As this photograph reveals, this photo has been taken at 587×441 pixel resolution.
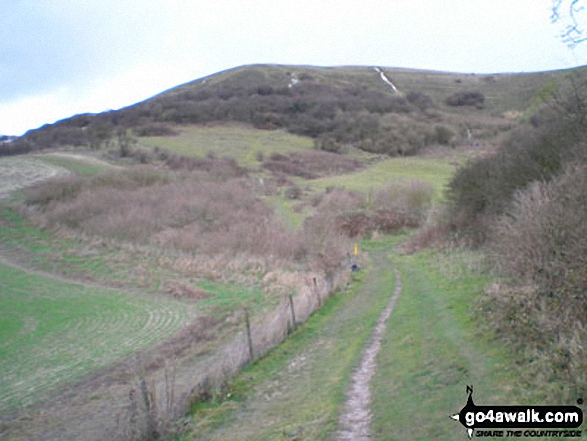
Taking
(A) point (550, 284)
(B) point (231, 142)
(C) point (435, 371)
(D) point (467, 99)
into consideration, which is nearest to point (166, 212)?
(C) point (435, 371)

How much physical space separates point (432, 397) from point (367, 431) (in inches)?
51.6

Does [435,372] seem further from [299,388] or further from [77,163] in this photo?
[77,163]

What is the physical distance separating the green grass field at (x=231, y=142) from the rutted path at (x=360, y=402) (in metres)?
68.8

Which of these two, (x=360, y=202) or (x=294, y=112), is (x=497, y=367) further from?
(x=294, y=112)

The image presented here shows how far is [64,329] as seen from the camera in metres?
23.4

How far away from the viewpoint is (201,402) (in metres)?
12.0

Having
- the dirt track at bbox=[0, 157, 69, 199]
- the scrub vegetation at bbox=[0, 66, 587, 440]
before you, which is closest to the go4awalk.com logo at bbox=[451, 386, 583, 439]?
the scrub vegetation at bbox=[0, 66, 587, 440]

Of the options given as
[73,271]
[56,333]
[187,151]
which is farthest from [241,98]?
[56,333]

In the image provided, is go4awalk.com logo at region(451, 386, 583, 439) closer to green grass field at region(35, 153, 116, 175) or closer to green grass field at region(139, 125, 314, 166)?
green grass field at region(35, 153, 116, 175)

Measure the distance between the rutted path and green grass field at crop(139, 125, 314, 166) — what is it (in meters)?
68.8

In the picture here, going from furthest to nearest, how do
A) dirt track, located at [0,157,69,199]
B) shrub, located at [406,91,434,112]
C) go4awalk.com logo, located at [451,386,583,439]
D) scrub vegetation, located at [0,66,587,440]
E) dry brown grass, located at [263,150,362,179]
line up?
shrub, located at [406,91,434,112], dry brown grass, located at [263,150,362,179], dirt track, located at [0,157,69,199], scrub vegetation, located at [0,66,587,440], go4awalk.com logo, located at [451,386,583,439]

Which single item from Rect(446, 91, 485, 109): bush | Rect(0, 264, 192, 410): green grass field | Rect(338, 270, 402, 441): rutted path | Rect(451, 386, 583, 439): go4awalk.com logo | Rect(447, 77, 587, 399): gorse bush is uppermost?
Rect(446, 91, 485, 109): bush

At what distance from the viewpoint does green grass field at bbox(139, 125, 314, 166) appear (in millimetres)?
86125

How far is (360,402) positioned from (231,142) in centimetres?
8836
